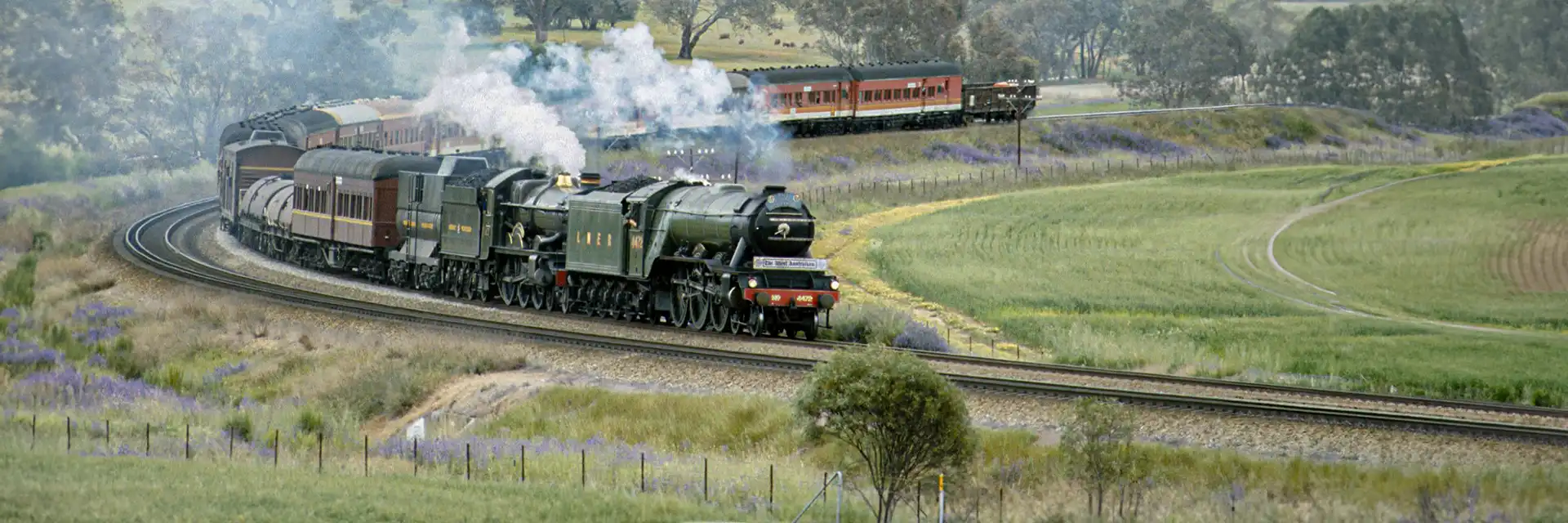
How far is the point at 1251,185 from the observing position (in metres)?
78.5

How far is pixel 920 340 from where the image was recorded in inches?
1439

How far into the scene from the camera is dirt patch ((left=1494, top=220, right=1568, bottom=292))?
2109 inches

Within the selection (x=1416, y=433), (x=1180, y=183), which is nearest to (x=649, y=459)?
(x=1416, y=433)

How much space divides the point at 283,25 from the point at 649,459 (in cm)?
8833

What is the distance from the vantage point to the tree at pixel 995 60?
109062 mm

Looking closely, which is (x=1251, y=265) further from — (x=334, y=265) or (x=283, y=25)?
(x=283, y=25)

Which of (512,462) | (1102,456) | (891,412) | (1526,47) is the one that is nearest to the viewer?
(891,412)

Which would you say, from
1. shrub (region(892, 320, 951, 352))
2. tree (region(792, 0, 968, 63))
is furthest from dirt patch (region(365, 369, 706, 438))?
tree (region(792, 0, 968, 63))

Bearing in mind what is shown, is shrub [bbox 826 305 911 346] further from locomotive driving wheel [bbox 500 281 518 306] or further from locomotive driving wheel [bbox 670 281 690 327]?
locomotive driving wheel [bbox 500 281 518 306]

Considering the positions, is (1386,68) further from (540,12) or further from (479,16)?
(479,16)

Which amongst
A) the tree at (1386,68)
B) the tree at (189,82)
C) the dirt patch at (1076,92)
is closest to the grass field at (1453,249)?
the tree at (1386,68)

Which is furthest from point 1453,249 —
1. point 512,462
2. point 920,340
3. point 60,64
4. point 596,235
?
point 60,64

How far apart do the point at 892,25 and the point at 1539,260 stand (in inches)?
2124

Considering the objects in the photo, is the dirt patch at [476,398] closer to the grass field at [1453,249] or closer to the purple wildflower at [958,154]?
the grass field at [1453,249]
